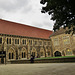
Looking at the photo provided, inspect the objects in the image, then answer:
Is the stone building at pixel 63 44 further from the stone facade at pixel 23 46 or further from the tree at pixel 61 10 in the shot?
the tree at pixel 61 10

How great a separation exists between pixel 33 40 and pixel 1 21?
32.2 ft

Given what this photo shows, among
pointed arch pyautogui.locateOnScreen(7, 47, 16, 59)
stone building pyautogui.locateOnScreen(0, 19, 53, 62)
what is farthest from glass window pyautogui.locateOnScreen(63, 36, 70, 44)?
pointed arch pyautogui.locateOnScreen(7, 47, 16, 59)

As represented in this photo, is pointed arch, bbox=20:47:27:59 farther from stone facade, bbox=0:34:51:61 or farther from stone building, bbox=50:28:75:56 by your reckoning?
stone building, bbox=50:28:75:56

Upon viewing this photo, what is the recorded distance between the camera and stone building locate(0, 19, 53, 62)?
2505 cm

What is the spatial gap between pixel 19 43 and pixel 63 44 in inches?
471

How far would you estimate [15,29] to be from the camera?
2897cm

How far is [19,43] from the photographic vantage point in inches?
1076

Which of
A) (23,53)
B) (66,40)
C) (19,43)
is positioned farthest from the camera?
(66,40)

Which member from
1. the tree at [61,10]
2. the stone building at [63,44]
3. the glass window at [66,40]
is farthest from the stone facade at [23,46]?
the tree at [61,10]

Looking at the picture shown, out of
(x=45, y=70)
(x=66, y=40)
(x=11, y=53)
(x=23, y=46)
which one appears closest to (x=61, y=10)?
(x=45, y=70)

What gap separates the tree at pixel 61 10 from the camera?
625 centimetres

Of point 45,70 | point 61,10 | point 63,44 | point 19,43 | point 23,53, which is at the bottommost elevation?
point 45,70

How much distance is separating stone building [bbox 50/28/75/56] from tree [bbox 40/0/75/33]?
2116 cm

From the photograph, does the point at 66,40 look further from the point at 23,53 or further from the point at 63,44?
the point at 23,53
